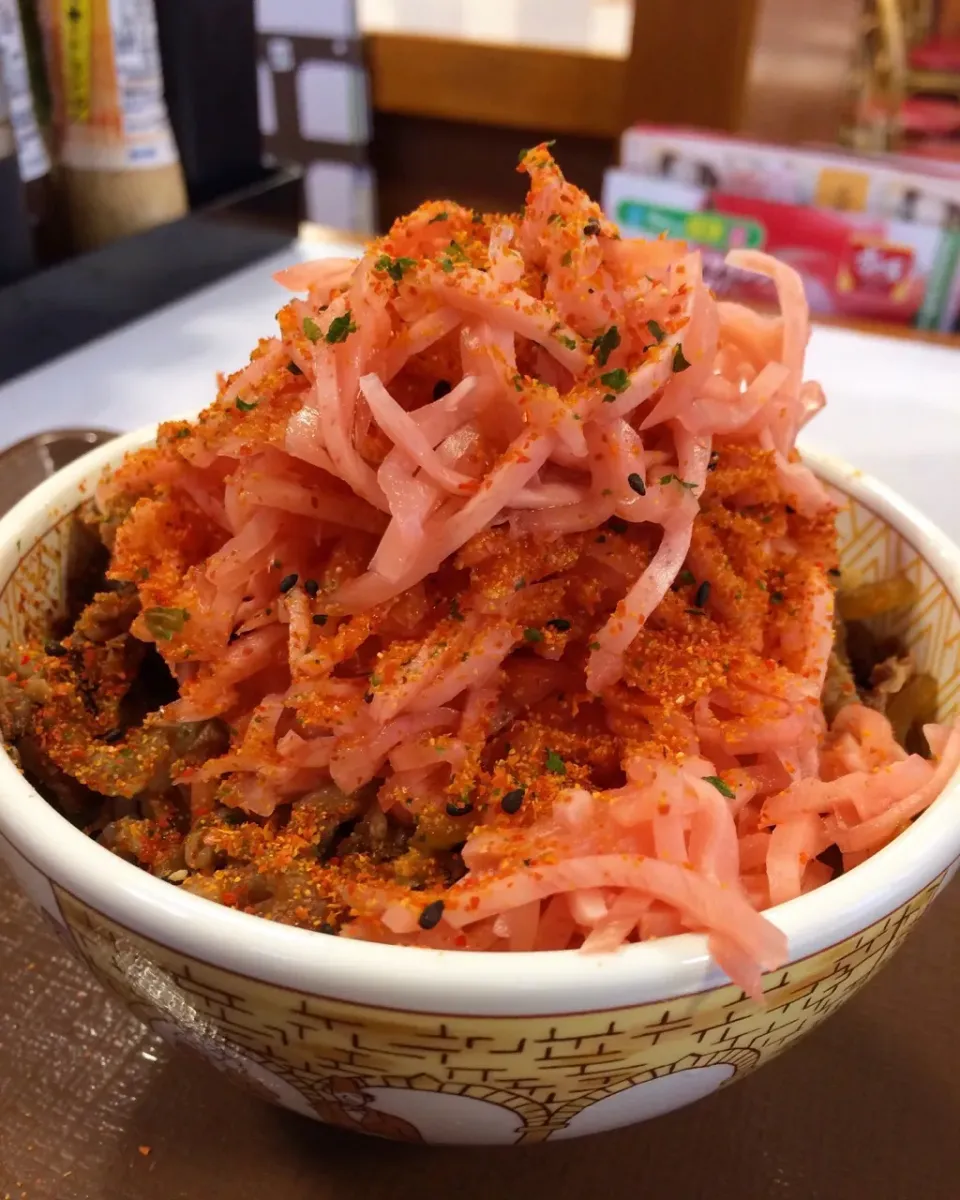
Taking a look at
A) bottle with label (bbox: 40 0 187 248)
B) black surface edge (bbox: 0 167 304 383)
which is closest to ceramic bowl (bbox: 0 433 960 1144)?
black surface edge (bbox: 0 167 304 383)

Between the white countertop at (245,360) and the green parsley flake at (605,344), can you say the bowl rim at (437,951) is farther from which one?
the white countertop at (245,360)

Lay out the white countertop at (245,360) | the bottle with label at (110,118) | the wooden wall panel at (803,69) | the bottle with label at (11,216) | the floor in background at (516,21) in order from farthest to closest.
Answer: the wooden wall panel at (803,69)
the floor in background at (516,21)
the bottle with label at (110,118)
the bottle with label at (11,216)
the white countertop at (245,360)

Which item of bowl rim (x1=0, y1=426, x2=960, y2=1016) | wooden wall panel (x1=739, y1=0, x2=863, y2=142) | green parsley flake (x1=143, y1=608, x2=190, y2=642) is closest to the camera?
bowl rim (x1=0, y1=426, x2=960, y2=1016)

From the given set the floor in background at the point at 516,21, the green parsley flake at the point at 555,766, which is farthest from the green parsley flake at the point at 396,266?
the floor in background at the point at 516,21

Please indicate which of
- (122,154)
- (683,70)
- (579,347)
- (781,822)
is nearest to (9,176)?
(122,154)

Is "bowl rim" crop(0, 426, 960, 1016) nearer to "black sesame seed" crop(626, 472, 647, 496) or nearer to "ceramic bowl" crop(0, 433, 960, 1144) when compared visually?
"ceramic bowl" crop(0, 433, 960, 1144)

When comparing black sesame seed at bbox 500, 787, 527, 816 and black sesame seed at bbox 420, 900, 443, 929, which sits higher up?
black sesame seed at bbox 500, 787, 527, 816
